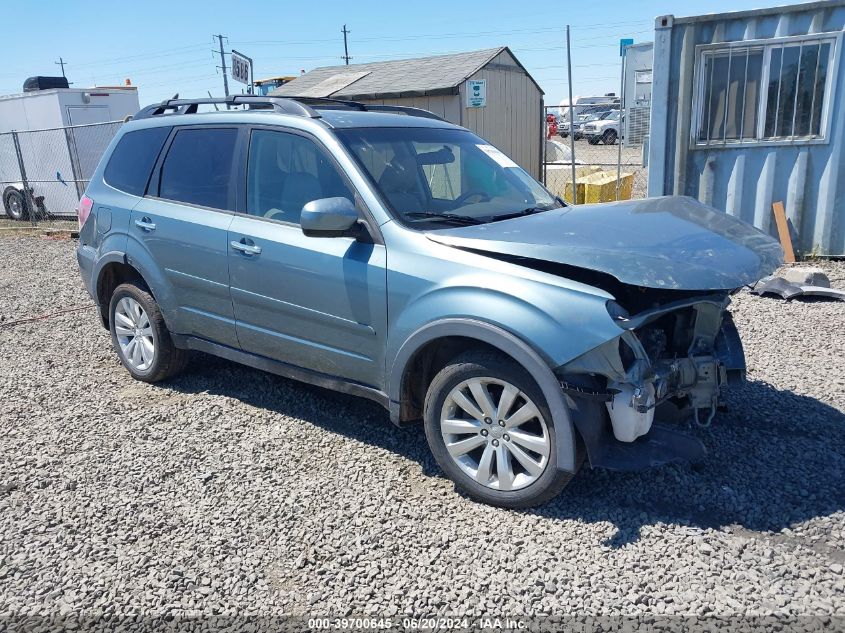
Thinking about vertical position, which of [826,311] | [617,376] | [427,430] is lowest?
[826,311]

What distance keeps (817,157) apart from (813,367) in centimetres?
412

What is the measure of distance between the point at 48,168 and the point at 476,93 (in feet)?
33.0

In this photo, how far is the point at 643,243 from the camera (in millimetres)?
3283

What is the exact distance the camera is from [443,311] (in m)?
3.36

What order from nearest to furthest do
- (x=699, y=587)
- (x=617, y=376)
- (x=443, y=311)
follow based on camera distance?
(x=699, y=587), (x=617, y=376), (x=443, y=311)

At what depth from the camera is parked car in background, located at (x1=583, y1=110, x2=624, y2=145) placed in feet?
105

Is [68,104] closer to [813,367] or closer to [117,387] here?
[117,387]

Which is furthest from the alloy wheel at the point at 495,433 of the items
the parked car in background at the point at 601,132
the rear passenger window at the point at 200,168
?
the parked car in background at the point at 601,132

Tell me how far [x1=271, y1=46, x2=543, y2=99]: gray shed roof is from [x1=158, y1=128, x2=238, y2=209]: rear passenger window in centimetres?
834

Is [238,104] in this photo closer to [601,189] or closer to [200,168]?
[200,168]

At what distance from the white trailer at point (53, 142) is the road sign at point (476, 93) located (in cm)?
783

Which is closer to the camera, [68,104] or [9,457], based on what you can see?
[9,457]

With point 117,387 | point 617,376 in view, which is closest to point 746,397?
point 617,376

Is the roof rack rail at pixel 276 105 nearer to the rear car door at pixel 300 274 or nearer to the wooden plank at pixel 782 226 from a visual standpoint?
the rear car door at pixel 300 274
